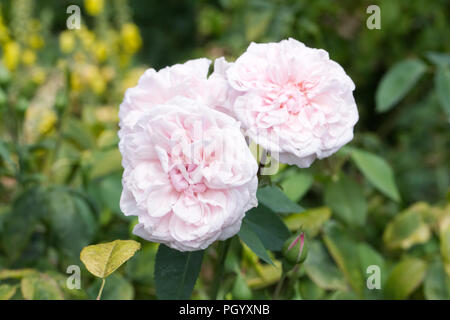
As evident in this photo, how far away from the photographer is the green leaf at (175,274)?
1.78ft

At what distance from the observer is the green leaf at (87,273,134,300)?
71 cm

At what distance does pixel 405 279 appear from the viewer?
2.62 feet

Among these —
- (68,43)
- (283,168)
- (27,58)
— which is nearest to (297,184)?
(283,168)

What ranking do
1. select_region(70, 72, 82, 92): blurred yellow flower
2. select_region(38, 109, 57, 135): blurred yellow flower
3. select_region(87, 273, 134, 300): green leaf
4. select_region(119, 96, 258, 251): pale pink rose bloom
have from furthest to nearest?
1. select_region(70, 72, 82, 92): blurred yellow flower
2. select_region(38, 109, 57, 135): blurred yellow flower
3. select_region(87, 273, 134, 300): green leaf
4. select_region(119, 96, 258, 251): pale pink rose bloom

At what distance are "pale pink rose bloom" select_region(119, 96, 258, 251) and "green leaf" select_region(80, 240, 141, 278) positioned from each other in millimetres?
35

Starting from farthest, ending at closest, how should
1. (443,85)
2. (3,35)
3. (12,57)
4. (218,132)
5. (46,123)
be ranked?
1. (3,35)
2. (12,57)
3. (46,123)
4. (443,85)
5. (218,132)

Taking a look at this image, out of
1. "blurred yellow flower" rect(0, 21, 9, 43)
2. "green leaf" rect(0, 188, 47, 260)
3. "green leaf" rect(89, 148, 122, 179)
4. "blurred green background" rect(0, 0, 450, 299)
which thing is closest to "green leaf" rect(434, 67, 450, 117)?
"blurred green background" rect(0, 0, 450, 299)

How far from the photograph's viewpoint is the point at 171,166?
1.57ft

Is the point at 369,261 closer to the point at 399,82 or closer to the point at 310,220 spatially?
the point at 310,220

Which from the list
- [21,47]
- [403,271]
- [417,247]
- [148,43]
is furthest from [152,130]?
[148,43]

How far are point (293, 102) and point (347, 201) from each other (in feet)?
1.46

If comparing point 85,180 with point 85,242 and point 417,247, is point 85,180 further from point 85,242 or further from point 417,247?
point 417,247

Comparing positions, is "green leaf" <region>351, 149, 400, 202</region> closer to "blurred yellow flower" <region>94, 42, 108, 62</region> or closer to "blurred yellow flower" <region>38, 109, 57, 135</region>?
"blurred yellow flower" <region>38, 109, 57, 135</region>
